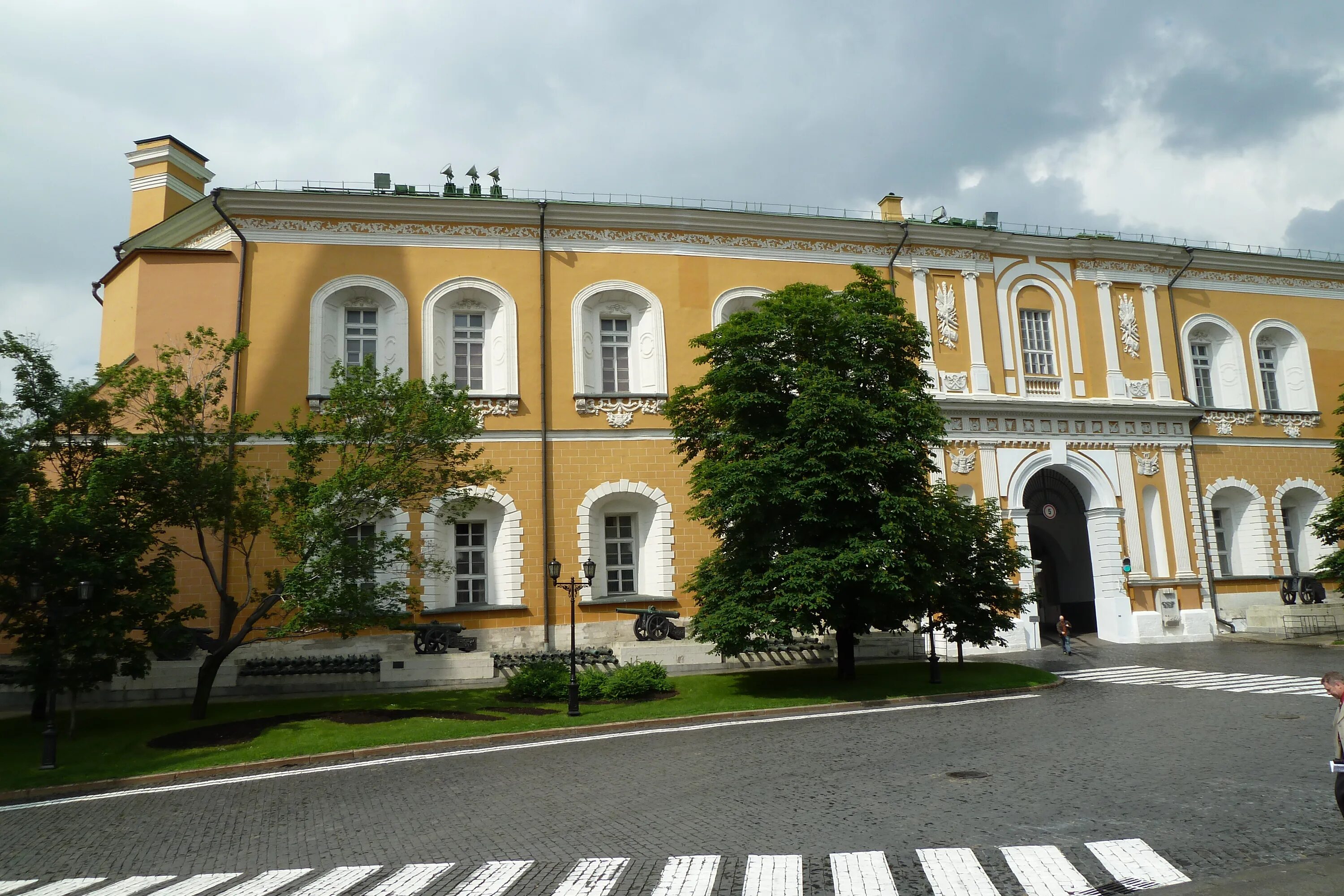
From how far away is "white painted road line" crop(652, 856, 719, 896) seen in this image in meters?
7.60

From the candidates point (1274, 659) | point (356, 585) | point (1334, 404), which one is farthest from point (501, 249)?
point (1334, 404)

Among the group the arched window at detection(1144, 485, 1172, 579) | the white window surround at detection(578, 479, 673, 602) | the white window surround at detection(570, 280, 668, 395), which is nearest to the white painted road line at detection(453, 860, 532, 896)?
the white window surround at detection(578, 479, 673, 602)

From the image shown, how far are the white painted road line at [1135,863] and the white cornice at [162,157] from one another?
107ft

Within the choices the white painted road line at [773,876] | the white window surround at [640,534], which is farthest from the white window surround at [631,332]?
the white painted road line at [773,876]

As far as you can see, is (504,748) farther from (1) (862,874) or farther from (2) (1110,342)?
(2) (1110,342)

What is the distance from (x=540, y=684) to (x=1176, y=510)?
22998 millimetres

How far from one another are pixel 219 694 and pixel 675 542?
12.5 meters

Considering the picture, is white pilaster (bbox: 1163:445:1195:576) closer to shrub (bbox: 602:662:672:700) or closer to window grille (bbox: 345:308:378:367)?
shrub (bbox: 602:662:672:700)

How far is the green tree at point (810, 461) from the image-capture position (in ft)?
65.4

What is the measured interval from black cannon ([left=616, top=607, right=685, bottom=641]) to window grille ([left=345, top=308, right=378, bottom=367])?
10730 mm

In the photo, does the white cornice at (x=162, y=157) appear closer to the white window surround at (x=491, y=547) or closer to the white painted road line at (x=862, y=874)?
the white window surround at (x=491, y=547)

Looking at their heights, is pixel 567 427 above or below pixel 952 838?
above

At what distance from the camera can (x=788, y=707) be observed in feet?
63.1

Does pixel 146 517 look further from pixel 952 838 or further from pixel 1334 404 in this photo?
pixel 1334 404
